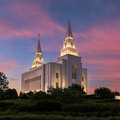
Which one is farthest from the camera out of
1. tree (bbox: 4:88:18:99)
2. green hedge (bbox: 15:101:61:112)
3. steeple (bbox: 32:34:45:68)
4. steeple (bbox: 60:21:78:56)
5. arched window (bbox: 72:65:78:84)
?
steeple (bbox: 32:34:45:68)

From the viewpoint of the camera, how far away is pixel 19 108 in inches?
486

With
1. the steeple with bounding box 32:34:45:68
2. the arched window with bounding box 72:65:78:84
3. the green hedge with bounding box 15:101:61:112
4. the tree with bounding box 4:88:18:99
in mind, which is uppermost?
the steeple with bounding box 32:34:45:68

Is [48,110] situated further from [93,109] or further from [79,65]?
[79,65]

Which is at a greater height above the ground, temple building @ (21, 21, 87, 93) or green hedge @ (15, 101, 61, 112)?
temple building @ (21, 21, 87, 93)

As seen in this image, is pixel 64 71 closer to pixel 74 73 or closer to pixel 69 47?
pixel 74 73

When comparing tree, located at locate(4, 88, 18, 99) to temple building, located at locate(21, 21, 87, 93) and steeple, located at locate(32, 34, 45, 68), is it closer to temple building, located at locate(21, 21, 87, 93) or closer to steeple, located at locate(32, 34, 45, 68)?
temple building, located at locate(21, 21, 87, 93)

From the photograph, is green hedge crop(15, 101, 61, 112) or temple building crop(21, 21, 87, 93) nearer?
green hedge crop(15, 101, 61, 112)

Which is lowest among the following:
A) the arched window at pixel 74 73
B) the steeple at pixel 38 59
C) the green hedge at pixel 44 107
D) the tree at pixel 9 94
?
the tree at pixel 9 94

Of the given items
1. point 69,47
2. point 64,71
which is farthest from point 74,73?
point 69,47

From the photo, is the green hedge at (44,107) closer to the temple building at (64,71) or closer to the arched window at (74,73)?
the temple building at (64,71)

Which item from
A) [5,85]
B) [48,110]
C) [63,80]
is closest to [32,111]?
[48,110]

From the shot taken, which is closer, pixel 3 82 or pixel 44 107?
pixel 44 107

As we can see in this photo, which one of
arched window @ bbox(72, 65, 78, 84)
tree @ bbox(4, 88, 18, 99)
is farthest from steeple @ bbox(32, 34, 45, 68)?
tree @ bbox(4, 88, 18, 99)

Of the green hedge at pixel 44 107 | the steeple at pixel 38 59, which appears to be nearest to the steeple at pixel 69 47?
the steeple at pixel 38 59
